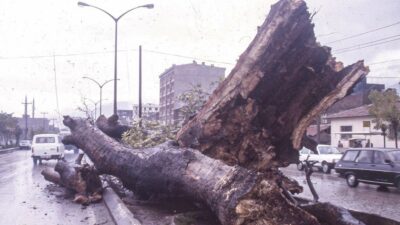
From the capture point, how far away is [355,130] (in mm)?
39094

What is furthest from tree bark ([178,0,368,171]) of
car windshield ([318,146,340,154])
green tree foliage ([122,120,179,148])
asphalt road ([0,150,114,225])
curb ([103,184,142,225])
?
car windshield ([318,146,340,154])

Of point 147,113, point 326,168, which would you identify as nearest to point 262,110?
point 326,168

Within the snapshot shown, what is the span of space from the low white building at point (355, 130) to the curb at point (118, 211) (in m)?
27.6

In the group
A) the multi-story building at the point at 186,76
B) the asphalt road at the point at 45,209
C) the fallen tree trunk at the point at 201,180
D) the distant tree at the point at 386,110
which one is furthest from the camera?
the multi-story building at the point at 186,76

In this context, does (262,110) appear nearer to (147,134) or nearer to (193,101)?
(193,101)

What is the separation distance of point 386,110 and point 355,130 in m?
12.1

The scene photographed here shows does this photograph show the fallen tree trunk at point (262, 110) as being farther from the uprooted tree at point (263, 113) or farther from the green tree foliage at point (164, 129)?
the green tree foliage at point (164, 129)

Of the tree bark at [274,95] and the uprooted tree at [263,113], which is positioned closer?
the uprooted tree at [263,113]

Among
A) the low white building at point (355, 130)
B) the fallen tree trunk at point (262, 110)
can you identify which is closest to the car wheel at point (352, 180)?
the fallen tree trunk at point (262, 110)

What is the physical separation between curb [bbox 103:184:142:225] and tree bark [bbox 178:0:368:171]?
1.58 m

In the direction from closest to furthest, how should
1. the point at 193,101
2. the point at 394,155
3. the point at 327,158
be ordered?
1. the point at 193,101
2. the point at 394,155
3. the point at 327,158

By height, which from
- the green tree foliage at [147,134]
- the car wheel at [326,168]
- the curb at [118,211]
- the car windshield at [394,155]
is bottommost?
the car wheel at [326,168]

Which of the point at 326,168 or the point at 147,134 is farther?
the point at 326,168

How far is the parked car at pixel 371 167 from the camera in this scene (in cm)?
1483
